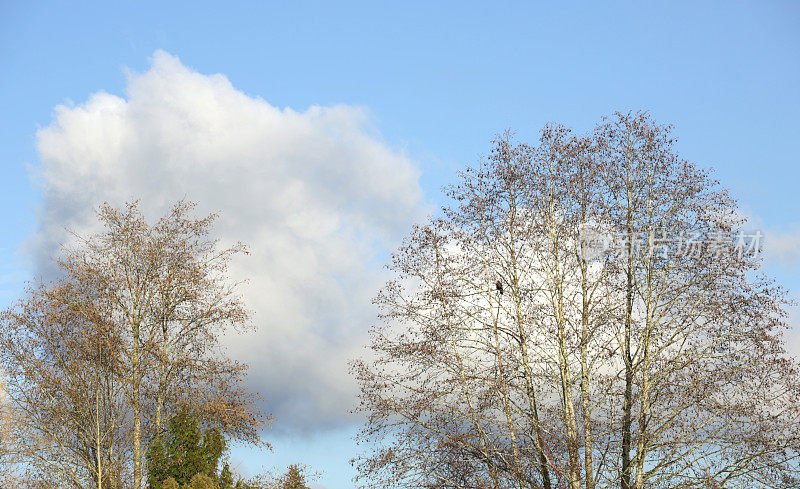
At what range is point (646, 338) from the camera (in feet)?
54.4

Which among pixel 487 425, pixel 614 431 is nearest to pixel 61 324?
pixel 487 425

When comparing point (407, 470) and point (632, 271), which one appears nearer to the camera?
point (407, 470)

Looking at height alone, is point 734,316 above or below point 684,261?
below

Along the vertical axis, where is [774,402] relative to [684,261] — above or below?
below

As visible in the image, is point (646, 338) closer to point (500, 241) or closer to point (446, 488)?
point (500, 241)

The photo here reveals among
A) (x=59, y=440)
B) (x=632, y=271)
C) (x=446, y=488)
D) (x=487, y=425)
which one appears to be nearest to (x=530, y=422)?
(x=487, y=425)

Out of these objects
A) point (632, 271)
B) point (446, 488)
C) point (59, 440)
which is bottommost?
point (446, 488)

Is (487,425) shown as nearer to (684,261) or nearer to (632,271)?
(632,271)

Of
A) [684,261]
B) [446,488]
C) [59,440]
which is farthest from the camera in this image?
[59,440]

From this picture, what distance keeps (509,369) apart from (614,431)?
2714 millimetres

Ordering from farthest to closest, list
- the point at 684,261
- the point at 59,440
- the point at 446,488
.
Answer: the point at 59,440, the point at 684,261, the point at 446,488

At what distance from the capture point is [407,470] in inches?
622

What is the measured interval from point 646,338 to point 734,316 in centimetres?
213

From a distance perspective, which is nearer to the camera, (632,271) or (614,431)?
(614,431)
